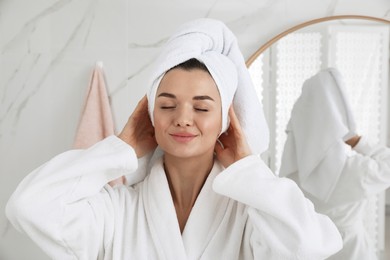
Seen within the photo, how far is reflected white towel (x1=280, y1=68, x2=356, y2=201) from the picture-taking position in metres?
1.65

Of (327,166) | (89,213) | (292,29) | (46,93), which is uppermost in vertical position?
(292,29)

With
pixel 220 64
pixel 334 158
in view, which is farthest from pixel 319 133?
pixel 220 64

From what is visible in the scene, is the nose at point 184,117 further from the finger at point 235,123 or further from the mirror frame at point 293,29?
Answer: the mirror frame at point 293,29

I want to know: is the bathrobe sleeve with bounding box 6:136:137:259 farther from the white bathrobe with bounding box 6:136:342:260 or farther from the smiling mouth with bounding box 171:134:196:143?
the smiling mouth with bounding box 171:134:196:143

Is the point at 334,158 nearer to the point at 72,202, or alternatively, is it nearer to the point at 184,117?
the point at 184,117

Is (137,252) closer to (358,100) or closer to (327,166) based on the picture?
(327,166)

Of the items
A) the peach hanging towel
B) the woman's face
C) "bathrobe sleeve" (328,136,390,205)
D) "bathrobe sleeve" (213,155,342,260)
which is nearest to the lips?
the woman's face

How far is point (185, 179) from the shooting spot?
49.2 inches

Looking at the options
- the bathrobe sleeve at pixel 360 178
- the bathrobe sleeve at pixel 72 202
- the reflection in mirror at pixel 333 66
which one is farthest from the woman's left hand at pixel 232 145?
the bathrobe sleeve at pixel 360 178

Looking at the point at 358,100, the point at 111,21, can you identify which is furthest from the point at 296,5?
the point at 111,21

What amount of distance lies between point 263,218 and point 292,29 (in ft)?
2.49

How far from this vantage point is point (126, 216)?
4.04 feet

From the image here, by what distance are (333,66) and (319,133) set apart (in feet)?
0.71

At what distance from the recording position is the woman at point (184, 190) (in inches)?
42.9
